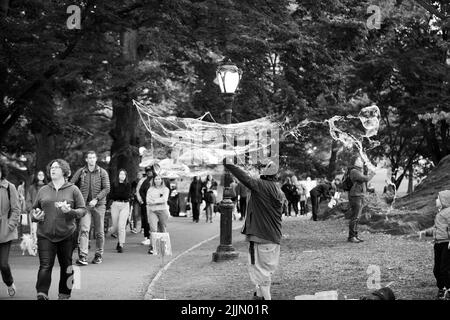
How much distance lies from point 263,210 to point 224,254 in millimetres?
5717

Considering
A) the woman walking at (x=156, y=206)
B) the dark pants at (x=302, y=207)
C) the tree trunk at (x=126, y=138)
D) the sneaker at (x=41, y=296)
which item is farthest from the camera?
the dark pants at (x=302, y=207)

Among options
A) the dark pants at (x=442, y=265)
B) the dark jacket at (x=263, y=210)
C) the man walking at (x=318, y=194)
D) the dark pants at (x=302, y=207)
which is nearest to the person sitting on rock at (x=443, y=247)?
the dark pants at (x=442, y=265)

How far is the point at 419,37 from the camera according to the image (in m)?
30.2

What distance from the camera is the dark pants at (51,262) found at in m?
9.20

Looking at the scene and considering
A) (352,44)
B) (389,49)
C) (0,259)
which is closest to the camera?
(0,259)

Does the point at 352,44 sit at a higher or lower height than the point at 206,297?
higher

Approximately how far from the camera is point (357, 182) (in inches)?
648

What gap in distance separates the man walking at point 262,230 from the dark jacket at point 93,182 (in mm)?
5242

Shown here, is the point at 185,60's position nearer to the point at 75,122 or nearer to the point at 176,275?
the point at 75,122

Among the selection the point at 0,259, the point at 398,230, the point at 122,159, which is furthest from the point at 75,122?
the point at 0,259

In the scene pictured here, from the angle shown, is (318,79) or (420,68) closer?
(318,79)

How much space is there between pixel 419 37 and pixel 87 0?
1578cm

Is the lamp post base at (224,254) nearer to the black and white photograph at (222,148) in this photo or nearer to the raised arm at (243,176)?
the black and white photograph at (222,148)

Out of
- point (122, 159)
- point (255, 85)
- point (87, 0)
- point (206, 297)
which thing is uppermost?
point (87, 0)
